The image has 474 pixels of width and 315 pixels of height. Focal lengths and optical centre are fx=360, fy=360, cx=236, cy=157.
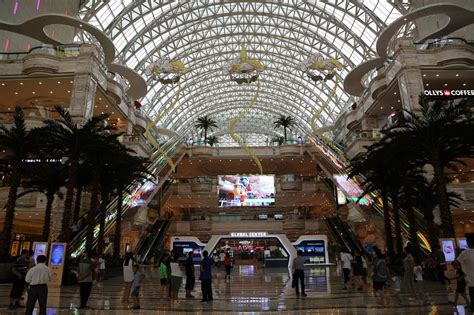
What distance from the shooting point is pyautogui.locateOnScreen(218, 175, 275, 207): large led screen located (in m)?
48.7

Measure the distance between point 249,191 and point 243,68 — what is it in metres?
24.5

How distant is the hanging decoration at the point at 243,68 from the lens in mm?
26875

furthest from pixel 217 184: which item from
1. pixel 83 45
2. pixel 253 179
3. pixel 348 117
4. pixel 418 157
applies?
pixel 418 157

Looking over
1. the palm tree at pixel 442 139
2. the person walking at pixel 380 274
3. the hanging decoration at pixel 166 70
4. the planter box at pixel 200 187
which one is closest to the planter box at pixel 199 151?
the planter box at pixel 200 187

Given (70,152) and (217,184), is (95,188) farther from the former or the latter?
(217,184)

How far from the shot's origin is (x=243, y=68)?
88.2ft

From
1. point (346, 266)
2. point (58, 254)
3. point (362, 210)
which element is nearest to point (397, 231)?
point (346, 266)

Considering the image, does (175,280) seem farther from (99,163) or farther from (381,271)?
(99,163)

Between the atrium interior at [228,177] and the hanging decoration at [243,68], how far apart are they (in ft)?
0.52

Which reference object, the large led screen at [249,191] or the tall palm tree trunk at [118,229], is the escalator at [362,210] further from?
the tall palm tree trunk at [118,229]

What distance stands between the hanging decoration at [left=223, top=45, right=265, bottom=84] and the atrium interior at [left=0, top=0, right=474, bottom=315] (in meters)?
0.16

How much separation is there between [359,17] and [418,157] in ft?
95.2

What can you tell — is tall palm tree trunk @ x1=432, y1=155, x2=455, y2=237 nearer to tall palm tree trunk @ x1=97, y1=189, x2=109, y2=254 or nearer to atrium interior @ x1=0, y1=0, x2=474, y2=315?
atrium interior @ x1=0, y1=0, x2=474, y2=315

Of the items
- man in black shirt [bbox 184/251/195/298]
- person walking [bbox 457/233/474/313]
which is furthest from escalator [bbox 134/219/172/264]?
person walking [bbox 457/233/474/313]
